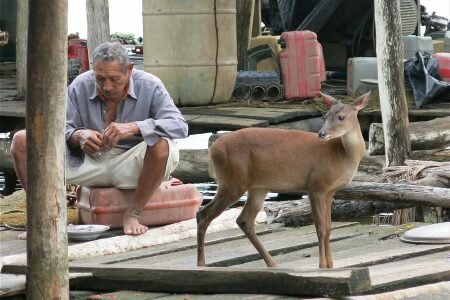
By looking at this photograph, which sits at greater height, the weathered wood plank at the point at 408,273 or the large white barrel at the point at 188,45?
the large white barrel at the point at 188,45

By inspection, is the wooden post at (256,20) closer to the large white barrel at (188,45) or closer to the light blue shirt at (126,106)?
the large white barrel at (188,45)

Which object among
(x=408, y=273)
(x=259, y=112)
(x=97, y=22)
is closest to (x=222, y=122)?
(x=259, y=112)

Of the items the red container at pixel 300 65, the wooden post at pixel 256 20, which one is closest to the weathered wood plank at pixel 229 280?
the red container at pixel 300 65

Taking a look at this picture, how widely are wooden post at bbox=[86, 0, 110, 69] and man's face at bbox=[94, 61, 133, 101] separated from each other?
579cm

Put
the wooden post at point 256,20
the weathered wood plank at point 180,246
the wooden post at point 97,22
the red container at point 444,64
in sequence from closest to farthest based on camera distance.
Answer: the weathered wood plank at point 180,246
the wooden post at point 97,22
the red container at point 444,64
the wooden post at point 256,20

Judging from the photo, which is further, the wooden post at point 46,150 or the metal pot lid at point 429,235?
the metal pot lid at point 429,235

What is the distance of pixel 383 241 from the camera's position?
7250 mm

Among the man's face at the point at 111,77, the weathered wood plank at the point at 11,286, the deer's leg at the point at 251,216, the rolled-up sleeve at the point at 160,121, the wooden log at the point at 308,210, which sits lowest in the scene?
the wooden log at the point at 308,210

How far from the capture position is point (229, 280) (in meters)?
5.52

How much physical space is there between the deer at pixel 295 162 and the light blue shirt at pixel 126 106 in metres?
1.08

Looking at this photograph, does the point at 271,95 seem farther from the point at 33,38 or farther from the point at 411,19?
the point at 33,38

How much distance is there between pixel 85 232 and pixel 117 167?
1.55 ft

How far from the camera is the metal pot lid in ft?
22.6

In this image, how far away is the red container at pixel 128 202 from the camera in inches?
296
